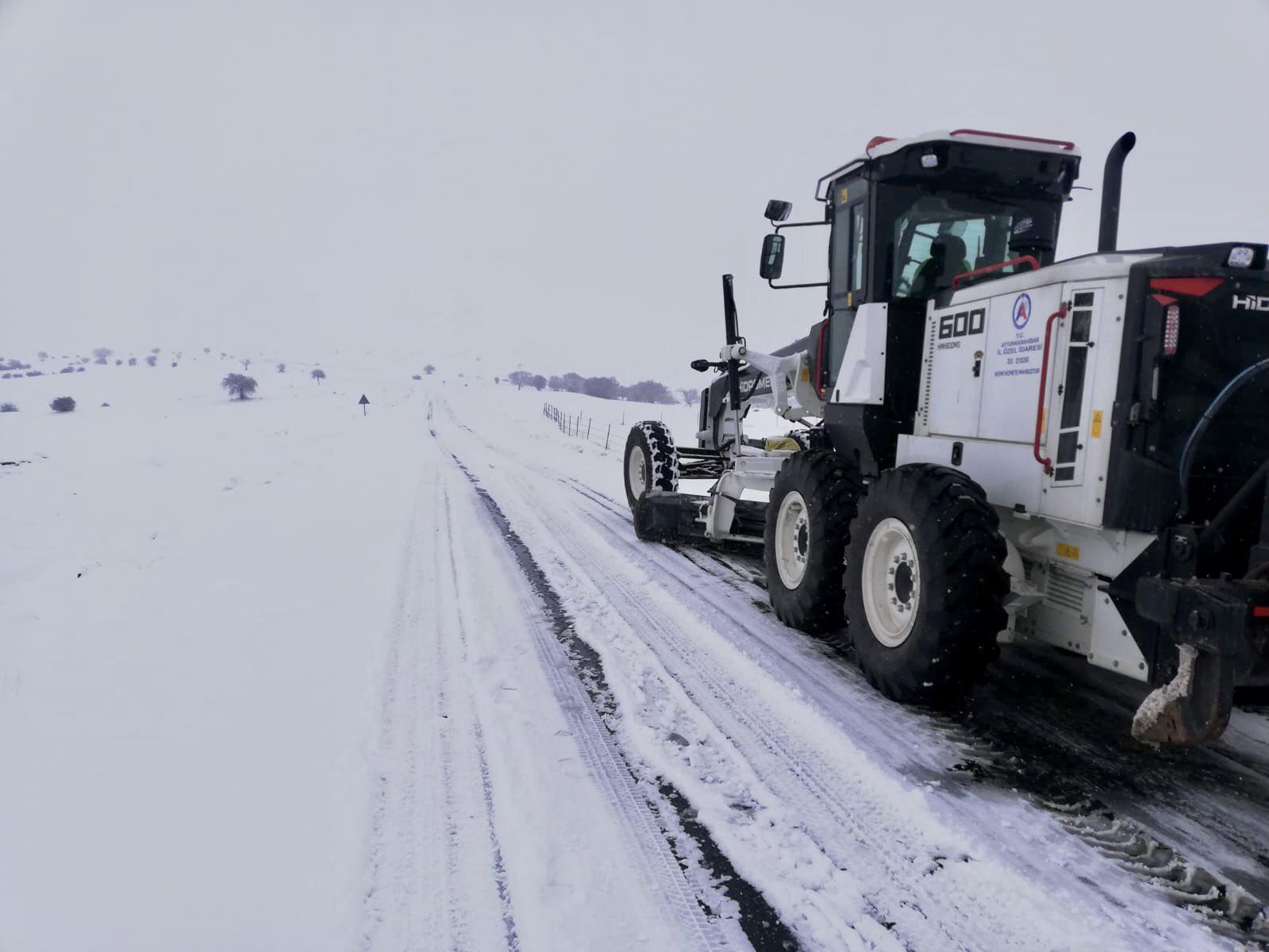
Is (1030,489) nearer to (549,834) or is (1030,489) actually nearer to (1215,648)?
(1215,648)

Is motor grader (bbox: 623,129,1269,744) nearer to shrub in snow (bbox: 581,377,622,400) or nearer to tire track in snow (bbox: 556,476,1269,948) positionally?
tire track in snow (bbox: 556,476,1269,948)

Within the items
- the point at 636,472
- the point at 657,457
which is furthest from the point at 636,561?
the point at 636,472

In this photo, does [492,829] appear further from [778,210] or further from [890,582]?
[778,210]

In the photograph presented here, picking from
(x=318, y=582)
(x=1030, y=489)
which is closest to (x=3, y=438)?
(x=318, y=582)

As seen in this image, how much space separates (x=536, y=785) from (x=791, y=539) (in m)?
3.13

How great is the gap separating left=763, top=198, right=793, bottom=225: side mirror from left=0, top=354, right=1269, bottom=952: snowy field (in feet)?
10.5

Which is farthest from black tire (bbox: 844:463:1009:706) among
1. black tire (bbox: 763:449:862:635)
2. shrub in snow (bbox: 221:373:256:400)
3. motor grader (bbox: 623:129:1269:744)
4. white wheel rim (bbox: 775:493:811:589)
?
shrub in snow (bbox: 221:373:256:400)

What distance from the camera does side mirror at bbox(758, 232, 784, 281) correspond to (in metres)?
6.14

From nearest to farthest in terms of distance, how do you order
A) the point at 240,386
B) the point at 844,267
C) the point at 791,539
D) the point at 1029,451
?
the point at 1029,451 → the point at 791,539 → the point at 844,267 → the point at 240,386

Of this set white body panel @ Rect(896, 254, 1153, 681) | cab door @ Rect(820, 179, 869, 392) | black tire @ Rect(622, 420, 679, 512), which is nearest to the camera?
white body panel @ Rect(896, 254, 1153, 681)

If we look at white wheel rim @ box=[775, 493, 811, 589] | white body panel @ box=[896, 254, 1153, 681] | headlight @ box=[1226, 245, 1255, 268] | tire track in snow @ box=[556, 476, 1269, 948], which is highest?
headlight @ box=[1226, 245, 1255, 268]

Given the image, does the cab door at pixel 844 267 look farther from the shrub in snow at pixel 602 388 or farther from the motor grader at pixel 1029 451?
the shrub in snow at pixel 602 388

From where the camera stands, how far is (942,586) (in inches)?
142

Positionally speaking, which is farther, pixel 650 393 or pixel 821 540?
pixel 650 393
